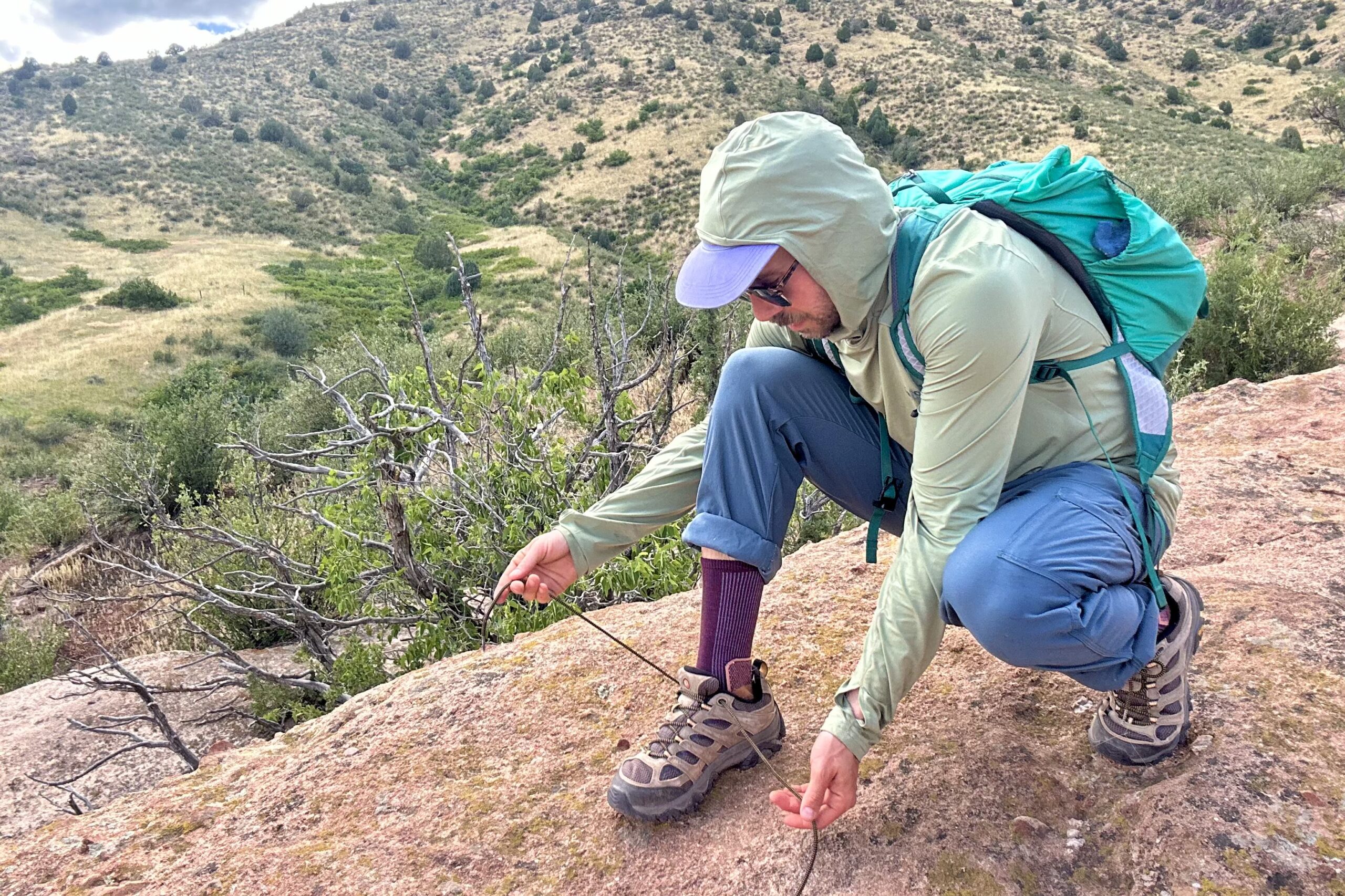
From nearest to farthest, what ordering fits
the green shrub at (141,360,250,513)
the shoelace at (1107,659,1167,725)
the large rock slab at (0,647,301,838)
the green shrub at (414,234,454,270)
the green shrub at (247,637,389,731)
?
1. the shoelace at (1107,659,1167,725)
2. the green shrub at (247,637,389,731)
3. the large rock slab at (0,647,301,838)
4. the green shrub at (141,360,250,513)
5. the green shrub at (414,234,454,270)

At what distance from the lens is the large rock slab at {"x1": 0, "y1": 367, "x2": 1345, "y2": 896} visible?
53.4 inches

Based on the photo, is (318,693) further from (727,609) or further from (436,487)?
(727,609)

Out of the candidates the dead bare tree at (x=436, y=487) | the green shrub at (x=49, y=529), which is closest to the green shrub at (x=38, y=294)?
the green shrub at (x=49, y=529)

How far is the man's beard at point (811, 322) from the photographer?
1387 mm

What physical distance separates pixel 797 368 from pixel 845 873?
35.7 inches

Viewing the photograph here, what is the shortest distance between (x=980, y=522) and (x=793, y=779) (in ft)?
2.28

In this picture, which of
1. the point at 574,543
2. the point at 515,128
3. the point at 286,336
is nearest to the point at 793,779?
the point at 574,543

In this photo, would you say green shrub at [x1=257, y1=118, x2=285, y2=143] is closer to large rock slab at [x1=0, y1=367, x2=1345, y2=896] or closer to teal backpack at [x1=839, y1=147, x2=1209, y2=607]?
large rock slab at [x1=0, y1=367, x2=1345, y2=896]

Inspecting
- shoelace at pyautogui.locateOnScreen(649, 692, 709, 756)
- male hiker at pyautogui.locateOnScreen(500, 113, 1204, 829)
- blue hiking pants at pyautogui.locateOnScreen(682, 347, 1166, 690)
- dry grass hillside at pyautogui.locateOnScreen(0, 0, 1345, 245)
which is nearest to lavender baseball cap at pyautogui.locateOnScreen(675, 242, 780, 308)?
male hiker at pyautogui.locateOnScreen(500, 113, 1204, 829)

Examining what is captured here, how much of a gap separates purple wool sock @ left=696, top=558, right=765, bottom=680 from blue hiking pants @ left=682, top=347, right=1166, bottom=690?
4cm

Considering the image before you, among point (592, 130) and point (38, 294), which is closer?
point (38, 294)

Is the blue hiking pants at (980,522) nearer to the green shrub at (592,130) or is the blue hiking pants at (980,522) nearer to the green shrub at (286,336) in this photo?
the green shrub at (286,336)

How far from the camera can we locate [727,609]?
1.57m

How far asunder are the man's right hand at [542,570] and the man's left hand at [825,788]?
0.62 m
